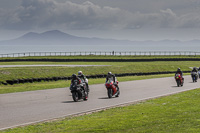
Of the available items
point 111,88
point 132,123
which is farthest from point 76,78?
point 132,123

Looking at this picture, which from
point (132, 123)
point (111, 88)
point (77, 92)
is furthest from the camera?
point (111, 88)

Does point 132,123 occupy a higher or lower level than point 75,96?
lower

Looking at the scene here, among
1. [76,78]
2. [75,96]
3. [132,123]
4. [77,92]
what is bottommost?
[132,123]

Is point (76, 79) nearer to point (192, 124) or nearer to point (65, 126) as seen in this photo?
point (65, 126)

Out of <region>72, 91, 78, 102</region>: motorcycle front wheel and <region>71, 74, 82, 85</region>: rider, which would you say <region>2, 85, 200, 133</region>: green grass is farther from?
<region>71, 74, 82, 85</region>: rider

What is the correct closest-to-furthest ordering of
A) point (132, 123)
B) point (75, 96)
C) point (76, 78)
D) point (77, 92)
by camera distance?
point (132, 123)
point (75, 96)
point (77, 92)
point (76, 78)

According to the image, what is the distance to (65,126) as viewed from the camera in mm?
11820

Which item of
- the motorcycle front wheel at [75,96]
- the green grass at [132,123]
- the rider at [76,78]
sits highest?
the rider at [76,78]

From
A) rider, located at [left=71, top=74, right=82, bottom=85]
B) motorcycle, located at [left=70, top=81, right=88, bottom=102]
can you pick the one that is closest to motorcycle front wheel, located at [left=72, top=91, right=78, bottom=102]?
motorcycle, located at [left=70, top=81, right=88, bottom=102]

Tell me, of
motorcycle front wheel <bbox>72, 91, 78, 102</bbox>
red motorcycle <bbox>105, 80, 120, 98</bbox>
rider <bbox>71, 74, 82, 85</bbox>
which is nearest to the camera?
motorcycle front wheel <bbox>72, 91, 78, 102</bbox>

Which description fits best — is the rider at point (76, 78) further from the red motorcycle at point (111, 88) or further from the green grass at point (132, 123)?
the green grass at point (132, 123)

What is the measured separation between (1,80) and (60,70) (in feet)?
37.1

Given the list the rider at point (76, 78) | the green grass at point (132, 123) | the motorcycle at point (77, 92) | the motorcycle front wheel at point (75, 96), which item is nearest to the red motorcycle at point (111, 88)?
the motorcycle at point (77, 92)

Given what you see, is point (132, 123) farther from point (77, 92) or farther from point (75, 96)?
point (77, 92)
